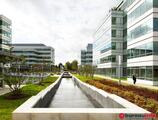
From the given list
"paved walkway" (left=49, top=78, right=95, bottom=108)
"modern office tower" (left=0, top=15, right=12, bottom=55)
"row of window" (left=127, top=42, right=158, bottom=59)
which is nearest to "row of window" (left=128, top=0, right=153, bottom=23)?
"row of window" (left=127, top=42, right=158, bottom=59)

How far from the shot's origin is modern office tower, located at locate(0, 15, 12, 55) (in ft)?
276

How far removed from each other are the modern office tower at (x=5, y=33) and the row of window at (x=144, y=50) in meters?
43.8

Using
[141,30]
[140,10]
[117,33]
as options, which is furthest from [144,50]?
[117,33]

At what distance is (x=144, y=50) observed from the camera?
42.5 meters

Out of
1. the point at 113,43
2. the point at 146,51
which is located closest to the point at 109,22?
the point at 113,43

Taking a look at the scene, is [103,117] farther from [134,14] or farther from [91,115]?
[134,14]

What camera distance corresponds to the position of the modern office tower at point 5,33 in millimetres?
84188

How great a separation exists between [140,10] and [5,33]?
52.3 m

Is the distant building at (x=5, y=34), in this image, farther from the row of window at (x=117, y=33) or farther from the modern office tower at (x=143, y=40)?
the modern office tower at (x=143, y=40)

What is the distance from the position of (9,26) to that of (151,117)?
286 ft

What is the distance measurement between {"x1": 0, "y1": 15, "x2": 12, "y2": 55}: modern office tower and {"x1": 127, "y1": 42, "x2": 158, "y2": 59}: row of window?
43758 mm

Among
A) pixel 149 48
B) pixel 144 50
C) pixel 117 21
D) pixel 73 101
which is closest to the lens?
pixel 73 101

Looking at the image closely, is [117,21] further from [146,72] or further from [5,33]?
[5,33]

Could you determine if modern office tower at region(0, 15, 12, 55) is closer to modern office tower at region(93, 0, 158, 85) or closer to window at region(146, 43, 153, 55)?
modern office tower at region(93, 0, 158, 85)
